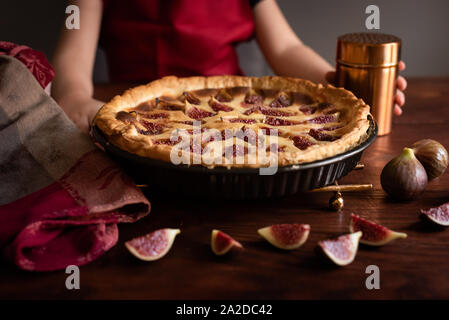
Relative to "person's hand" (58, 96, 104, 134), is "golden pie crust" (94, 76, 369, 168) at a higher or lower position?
higher

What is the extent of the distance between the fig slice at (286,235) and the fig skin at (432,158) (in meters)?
0.56

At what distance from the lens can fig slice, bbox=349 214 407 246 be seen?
46.7 inches

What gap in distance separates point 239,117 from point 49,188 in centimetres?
72

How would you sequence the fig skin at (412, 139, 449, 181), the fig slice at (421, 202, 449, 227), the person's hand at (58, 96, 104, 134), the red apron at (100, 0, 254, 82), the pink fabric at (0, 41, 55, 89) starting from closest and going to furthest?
the fig slice at (421, 202, 449, 227), the fig skin at (412, 139, 449, 181), the pink fabric at (0, 41, 55, 89), the person's hand at (58, 96, 104, 134), the red apron at (100, 0, 254, 82)

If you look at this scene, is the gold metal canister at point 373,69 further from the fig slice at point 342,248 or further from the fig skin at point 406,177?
the fig slice at point 342,248

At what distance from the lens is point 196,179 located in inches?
49.4

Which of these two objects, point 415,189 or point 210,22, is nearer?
point 415,189

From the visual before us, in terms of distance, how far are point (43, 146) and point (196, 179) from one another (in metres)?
0.55

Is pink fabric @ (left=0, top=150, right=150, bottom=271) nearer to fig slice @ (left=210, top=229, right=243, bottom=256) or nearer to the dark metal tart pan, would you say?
the dark metal tart pan

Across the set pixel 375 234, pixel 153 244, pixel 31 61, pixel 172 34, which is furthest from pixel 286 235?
pixel 172 34

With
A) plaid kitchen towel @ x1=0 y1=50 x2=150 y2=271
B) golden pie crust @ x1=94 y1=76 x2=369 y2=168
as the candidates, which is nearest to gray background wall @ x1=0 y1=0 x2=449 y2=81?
golden pie crust @ x1=94 y1=76 x2=369 y2=168

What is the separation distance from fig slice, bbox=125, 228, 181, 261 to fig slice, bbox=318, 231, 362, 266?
387mm
